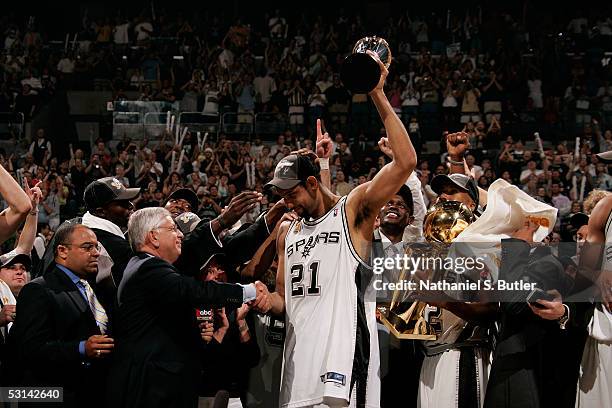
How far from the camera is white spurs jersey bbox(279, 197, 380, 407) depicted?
4.76 metres

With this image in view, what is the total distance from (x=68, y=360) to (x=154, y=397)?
57 centimetres

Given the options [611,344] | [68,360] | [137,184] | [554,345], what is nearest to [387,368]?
[554,345]

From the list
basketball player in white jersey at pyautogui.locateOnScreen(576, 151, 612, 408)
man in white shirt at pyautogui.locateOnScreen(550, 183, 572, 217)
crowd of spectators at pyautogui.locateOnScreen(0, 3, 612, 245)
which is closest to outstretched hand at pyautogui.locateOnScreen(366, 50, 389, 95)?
basketball player in white jersey at pyautogui.locateOnScreen(576, 151, 612, 408)

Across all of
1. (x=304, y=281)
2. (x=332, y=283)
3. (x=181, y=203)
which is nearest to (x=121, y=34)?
(x=181, y=203)

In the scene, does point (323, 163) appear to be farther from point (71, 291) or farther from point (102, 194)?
point (71, 291)

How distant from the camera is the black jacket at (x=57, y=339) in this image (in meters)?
5.04

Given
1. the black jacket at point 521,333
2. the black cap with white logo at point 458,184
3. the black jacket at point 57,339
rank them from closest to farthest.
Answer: the black jacket at point 521,333 → the black jacket at point 57,339 → the black cap with white logo at point 458,184

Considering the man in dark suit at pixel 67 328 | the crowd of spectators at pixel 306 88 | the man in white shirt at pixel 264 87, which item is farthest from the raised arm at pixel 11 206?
the man in white shirt at pixel 264 87

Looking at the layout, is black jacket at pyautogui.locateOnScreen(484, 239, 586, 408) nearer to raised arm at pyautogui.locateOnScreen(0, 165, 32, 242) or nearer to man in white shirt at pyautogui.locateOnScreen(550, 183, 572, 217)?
raised arm at pyautogui.locateOnScreen(0, 165, 32, 242)

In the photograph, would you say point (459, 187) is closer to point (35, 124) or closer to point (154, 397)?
point (154, 397)

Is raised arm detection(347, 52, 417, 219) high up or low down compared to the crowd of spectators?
down

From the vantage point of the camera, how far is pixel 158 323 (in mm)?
4996

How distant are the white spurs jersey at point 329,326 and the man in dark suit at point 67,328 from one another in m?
1.09

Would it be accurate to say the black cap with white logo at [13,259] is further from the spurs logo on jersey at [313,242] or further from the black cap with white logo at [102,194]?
the spurs logo on jersey at [313,242]
